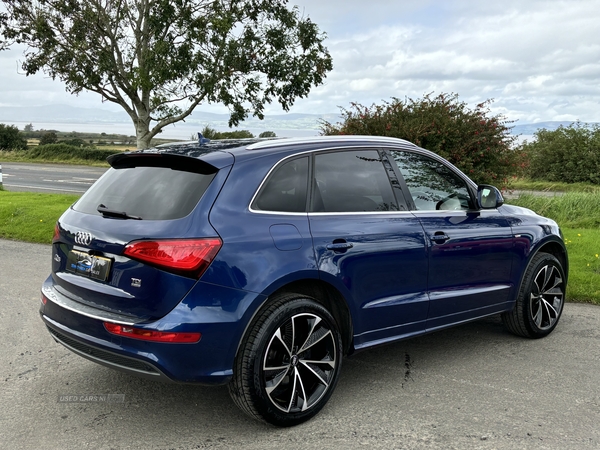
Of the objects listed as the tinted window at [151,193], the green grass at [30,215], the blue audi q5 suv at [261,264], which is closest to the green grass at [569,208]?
the blue audi q5 suv at [261,264]

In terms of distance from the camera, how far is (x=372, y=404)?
12.5ft

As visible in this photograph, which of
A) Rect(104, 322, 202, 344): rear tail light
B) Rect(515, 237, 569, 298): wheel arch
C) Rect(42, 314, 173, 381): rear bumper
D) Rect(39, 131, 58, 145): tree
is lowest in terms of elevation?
Rect(42, 314, 173, 381): rear bumper

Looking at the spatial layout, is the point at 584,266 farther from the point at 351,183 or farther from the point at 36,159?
the point at 36,159

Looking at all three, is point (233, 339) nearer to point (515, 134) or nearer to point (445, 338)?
point (445, 338)

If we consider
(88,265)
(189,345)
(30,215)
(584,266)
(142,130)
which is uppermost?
(142,130)

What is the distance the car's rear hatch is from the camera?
3117 millimetres

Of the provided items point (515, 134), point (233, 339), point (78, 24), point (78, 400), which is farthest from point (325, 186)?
point (78, 24)

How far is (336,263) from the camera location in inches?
142

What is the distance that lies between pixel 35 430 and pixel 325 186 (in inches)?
89.3

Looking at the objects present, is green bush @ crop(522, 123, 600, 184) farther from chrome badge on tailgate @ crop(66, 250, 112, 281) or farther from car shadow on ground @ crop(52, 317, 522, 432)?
chrome badge on tailgate @ crop(66, 250, 112, 281)

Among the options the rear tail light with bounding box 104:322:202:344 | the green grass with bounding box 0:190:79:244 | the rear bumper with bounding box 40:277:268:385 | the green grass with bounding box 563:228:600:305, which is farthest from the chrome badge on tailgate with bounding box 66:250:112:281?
the green grass with bounding box 0:190:79:244

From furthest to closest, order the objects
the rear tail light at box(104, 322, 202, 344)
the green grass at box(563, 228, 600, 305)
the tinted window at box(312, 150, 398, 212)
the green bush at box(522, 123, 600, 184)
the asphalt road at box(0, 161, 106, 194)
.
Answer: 1. the green bush at box(522, 123, 600, 184)
2. the asphalt road at box(0, 161, 106, 194)
3. the green grass at box(563, 228, 600, 305)
4. the tinted window at box(312, 150, 398, 212)
5. the rear tail light at box(104, 322, 202, 344)

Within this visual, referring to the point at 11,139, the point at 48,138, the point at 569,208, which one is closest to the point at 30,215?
the point at 569,208
